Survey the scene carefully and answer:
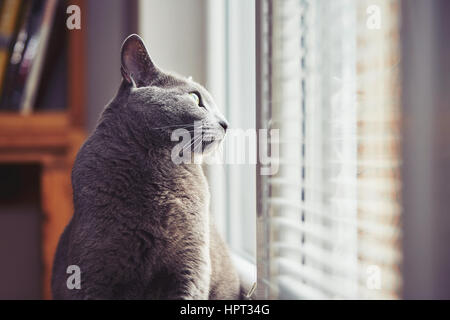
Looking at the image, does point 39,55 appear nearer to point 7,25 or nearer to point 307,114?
point 7,25

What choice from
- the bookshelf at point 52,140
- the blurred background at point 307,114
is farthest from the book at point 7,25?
the bookshelf at point 52,140

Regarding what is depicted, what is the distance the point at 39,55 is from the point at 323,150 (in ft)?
2.38

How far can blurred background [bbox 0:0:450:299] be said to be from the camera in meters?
0.41

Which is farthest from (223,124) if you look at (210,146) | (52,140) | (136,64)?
(52,140)

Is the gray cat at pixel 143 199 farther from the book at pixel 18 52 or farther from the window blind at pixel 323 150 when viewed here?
the book at pixel 18 52

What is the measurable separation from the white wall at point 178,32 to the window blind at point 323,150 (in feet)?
0.36

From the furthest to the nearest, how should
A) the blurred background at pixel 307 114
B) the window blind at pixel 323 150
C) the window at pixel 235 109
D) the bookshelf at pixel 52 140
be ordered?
the bookshelf at pixel 52 140 → the window at pixel 235 109 → the window blind at pixel 323 150 → the blurred background at pixel 307 114

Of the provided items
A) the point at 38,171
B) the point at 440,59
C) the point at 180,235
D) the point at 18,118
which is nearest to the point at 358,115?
the point at 440,59

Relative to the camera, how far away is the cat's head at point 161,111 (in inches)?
23.2

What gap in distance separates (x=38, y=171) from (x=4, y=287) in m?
0.38
